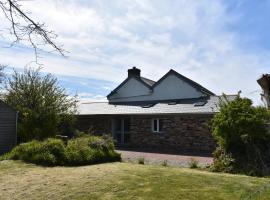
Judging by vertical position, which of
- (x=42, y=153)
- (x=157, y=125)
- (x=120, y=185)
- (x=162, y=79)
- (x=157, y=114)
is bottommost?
(x=120, y=185)

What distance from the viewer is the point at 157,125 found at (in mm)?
25422

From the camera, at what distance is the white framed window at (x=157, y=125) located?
25.3 meters

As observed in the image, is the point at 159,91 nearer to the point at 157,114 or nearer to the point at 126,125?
the point at 126,125

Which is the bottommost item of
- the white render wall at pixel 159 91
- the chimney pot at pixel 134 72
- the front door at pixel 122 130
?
the front door at pixel 122 130

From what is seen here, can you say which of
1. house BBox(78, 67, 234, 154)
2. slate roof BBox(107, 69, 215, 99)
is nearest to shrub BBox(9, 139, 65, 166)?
house BBox(78, 67, 234, 154)

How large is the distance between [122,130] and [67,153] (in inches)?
561

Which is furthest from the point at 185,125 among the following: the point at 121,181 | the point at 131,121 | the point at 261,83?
the point at 261,83

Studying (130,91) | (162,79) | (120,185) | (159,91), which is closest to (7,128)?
(120,185)

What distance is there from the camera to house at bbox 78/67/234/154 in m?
23.3

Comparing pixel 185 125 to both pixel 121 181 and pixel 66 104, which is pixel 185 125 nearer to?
pixel 66 104

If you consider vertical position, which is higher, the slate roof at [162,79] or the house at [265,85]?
the slate roof at [162,79]

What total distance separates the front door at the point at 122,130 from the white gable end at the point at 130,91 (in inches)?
165

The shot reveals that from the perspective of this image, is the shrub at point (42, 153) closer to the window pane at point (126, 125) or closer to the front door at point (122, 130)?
the front door at point (122, 130)

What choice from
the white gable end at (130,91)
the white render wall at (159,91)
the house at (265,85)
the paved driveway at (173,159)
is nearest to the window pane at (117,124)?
the white render wall at (159,91)
